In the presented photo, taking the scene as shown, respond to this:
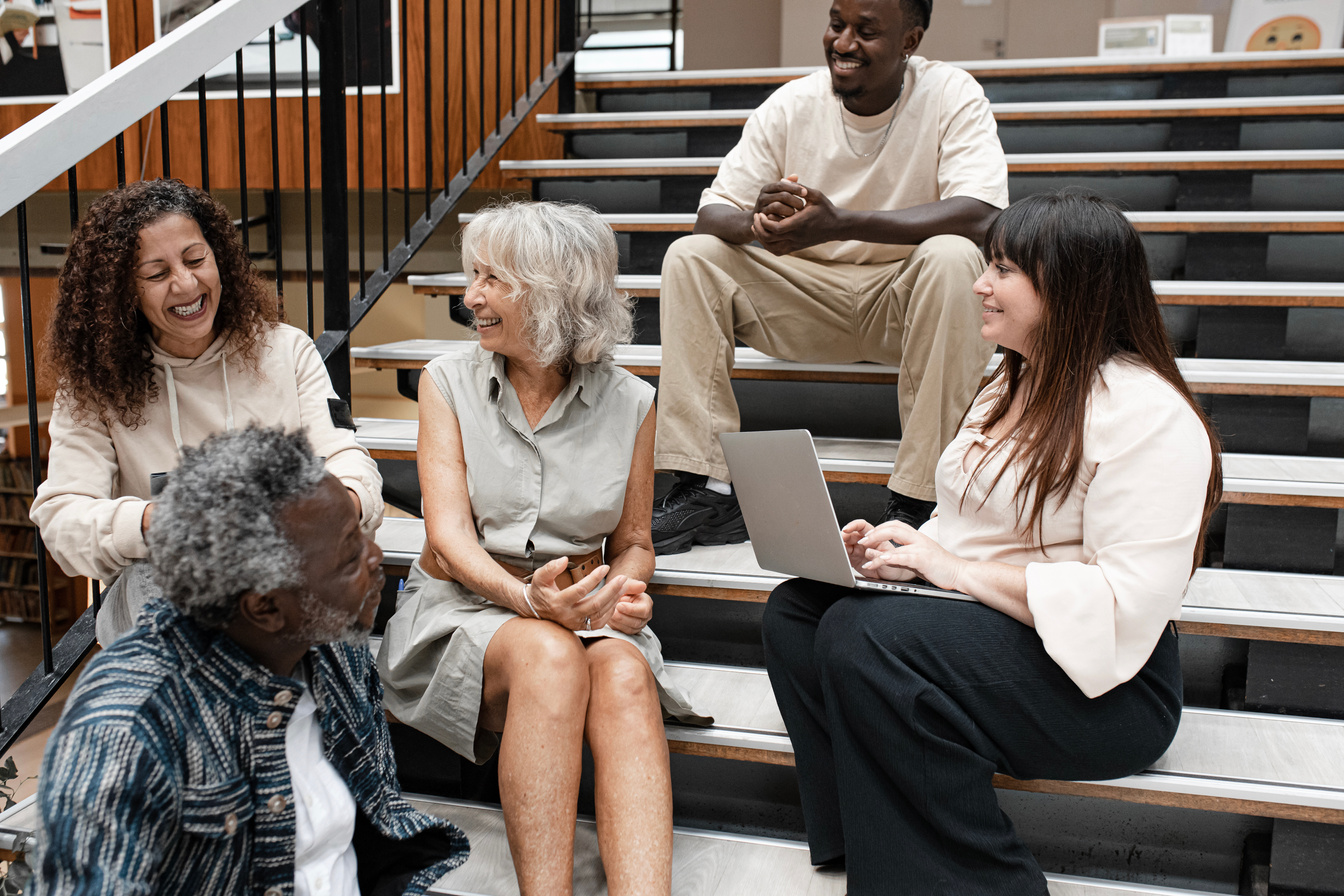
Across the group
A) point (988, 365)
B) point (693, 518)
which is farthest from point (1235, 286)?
point (693, 518)

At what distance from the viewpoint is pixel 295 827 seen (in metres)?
1.02

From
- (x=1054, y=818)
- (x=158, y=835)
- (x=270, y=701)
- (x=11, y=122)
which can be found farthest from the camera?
(x=11, y=122)

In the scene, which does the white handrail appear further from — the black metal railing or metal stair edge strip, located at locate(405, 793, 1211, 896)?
metal stair edge strip, located at locate(405, 793, 1211, 896)

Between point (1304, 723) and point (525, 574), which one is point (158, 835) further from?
point (1304, 723)

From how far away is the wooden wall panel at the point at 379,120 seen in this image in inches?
123

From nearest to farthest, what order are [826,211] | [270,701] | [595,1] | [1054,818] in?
[270,701] → [1054,818] → [826,211] → [595,1]

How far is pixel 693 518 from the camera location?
196 centimetres

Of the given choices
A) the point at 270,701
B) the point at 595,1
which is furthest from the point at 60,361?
the point at 595,1

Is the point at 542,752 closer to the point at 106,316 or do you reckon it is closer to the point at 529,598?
the point at 529,598

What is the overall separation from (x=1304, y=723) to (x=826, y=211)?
1194mm

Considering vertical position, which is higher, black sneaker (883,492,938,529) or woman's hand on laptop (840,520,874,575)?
woman's hand on laptop (840,520,874,575)

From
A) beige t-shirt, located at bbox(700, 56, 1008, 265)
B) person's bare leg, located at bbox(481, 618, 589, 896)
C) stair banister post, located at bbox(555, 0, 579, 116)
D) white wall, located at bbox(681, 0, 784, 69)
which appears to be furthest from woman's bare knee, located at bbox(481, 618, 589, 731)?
white wall, located at bbox(681, 0, 784, 69)

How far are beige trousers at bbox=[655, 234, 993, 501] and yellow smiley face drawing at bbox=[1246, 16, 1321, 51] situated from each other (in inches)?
133

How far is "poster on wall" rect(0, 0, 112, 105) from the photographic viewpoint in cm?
338
